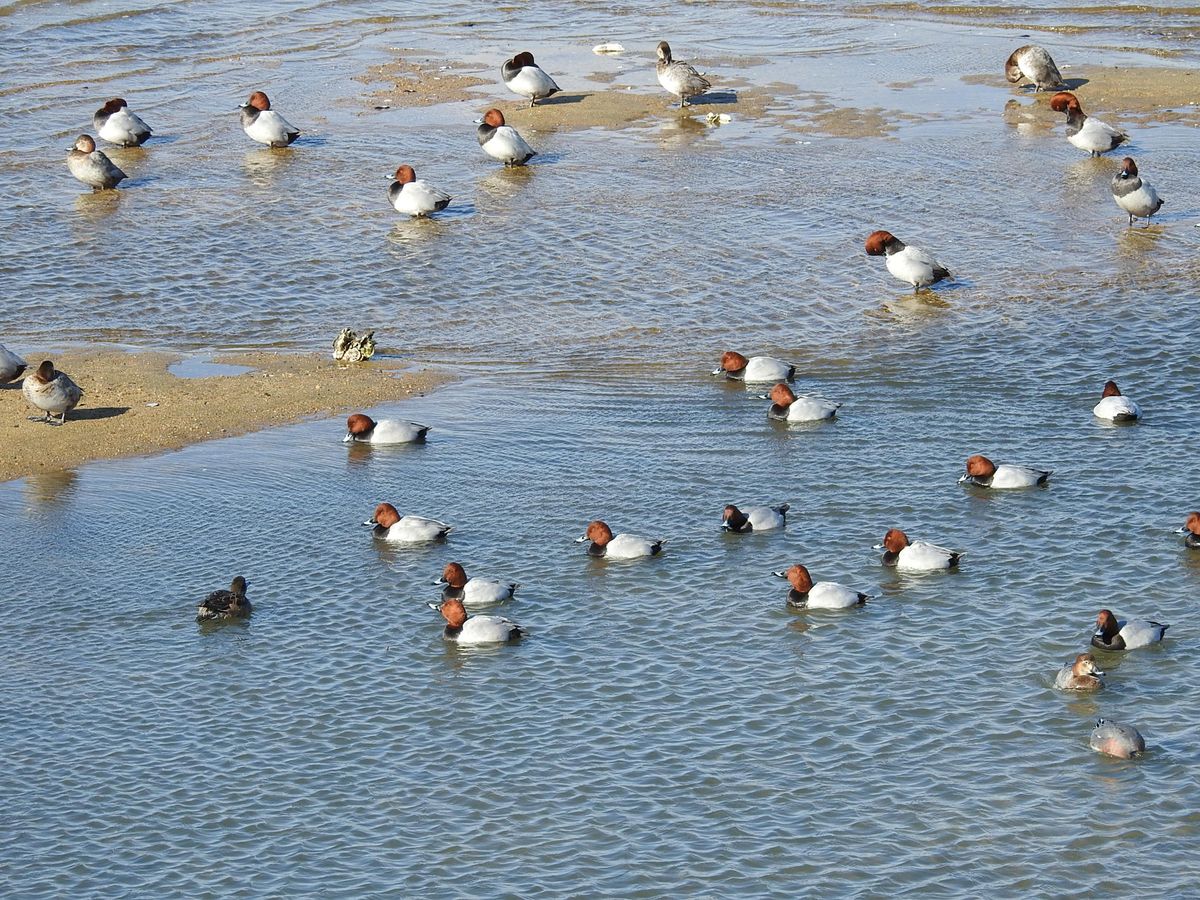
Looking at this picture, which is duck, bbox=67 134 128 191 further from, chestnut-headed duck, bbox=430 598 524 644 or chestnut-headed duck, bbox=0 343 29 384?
chestnut-headed duck, bbox=430 598 524 644

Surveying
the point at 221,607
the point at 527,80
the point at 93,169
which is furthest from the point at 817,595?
the point at 527,80

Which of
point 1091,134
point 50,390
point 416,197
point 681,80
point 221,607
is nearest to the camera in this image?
point 221,607

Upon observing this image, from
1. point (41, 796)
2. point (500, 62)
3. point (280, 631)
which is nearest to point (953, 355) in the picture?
point (280, 631)

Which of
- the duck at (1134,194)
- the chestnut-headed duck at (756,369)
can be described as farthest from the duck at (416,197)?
the duck at (1134,194)

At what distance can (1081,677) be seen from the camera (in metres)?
11.4

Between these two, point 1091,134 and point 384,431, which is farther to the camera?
point 1091,134

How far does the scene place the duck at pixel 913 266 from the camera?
19.9m

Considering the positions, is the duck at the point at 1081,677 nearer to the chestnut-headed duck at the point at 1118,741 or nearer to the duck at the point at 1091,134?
the chestnut-headed duck at the point at 1118,741

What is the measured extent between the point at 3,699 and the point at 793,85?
22001 mm

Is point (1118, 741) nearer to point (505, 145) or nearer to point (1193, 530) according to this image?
point (1193, 530)

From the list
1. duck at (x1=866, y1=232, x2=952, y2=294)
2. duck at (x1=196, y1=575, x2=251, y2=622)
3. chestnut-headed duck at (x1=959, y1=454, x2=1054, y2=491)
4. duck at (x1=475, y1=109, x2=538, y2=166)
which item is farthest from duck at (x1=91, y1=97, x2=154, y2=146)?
chestnut-headed duck at (x1=959, y1=454, x2=1054, y2=491)

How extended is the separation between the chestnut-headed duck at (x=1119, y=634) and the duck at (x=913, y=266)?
27.9 ft

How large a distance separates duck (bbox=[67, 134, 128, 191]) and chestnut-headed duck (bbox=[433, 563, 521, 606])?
14.2 metres

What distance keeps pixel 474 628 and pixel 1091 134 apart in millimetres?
15987
